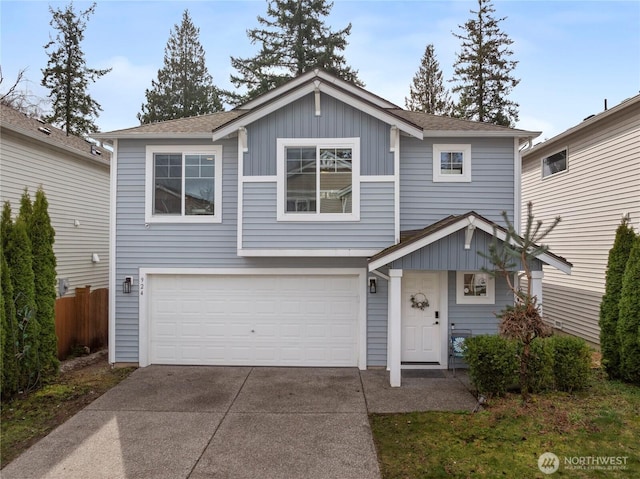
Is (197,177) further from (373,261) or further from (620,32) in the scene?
(620,32)

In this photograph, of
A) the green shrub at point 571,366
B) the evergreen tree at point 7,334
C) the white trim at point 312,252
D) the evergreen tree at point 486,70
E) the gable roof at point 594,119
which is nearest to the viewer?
the evergreen tree at point 7,334

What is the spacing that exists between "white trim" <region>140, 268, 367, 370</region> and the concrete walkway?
578 mm

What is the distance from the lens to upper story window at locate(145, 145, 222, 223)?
318 inches

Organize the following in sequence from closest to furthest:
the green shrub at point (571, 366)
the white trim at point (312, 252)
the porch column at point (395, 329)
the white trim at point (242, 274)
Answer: the green shrub at point (571, 366)
the porch column at point (395, 329)
the white trim at point (312, 252)
the white trim at point (242, 274)

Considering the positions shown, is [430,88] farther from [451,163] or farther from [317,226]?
[317,226]

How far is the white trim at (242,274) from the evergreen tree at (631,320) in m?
4.72

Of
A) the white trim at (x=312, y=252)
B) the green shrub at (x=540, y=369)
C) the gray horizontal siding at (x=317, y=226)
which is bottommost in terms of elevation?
the green shrub at (x=540, y=369)

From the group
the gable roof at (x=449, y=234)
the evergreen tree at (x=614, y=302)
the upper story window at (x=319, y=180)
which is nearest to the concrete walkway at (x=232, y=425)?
the gable roof at (x=449, y=234)

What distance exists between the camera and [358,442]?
15.9 feet

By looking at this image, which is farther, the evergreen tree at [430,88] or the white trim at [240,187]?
the evergreen tree at [430,88]

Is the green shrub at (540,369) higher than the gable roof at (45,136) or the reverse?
the reverse

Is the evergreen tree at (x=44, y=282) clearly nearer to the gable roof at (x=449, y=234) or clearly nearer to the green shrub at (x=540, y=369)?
the gable roof at (x=449, y=234)

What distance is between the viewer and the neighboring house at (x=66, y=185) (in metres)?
8.44

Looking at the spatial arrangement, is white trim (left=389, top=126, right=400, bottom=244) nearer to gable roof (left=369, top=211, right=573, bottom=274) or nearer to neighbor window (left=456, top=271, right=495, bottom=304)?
gable roof (left=369, top=211, right=573, bottom=274)
